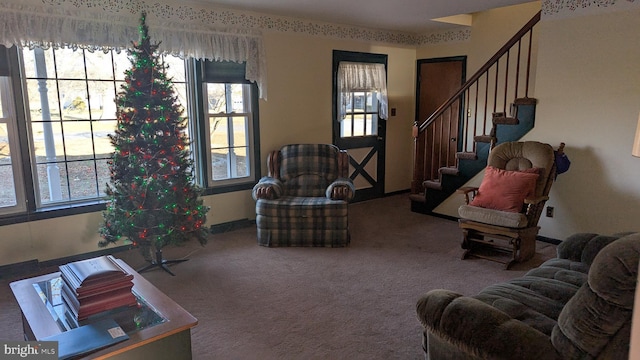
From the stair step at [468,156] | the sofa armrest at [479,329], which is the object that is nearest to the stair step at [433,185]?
the stair step at [468,156]

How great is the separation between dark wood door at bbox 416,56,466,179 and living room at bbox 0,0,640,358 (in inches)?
36.4

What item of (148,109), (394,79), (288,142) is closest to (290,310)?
(148,109)

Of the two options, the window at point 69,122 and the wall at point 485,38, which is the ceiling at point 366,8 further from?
the window at point 69,122

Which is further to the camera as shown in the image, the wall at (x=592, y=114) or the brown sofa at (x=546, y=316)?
the wall at (x=592, y=114)

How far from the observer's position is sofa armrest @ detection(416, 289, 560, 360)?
1605mm

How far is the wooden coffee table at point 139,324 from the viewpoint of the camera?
6.20ft

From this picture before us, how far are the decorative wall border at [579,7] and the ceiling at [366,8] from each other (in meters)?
0.28

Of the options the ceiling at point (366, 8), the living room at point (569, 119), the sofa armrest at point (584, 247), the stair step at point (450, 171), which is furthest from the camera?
the stair step at point (450, 171)

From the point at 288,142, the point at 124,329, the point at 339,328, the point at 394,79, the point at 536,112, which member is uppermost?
the point at 394,79

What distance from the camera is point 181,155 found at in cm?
373

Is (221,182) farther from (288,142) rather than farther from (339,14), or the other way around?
(339,14)

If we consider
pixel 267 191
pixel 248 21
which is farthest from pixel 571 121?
pixel 248 21

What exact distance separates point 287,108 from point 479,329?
4.07 meters

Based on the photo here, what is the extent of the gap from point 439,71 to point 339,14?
81.2 inches
